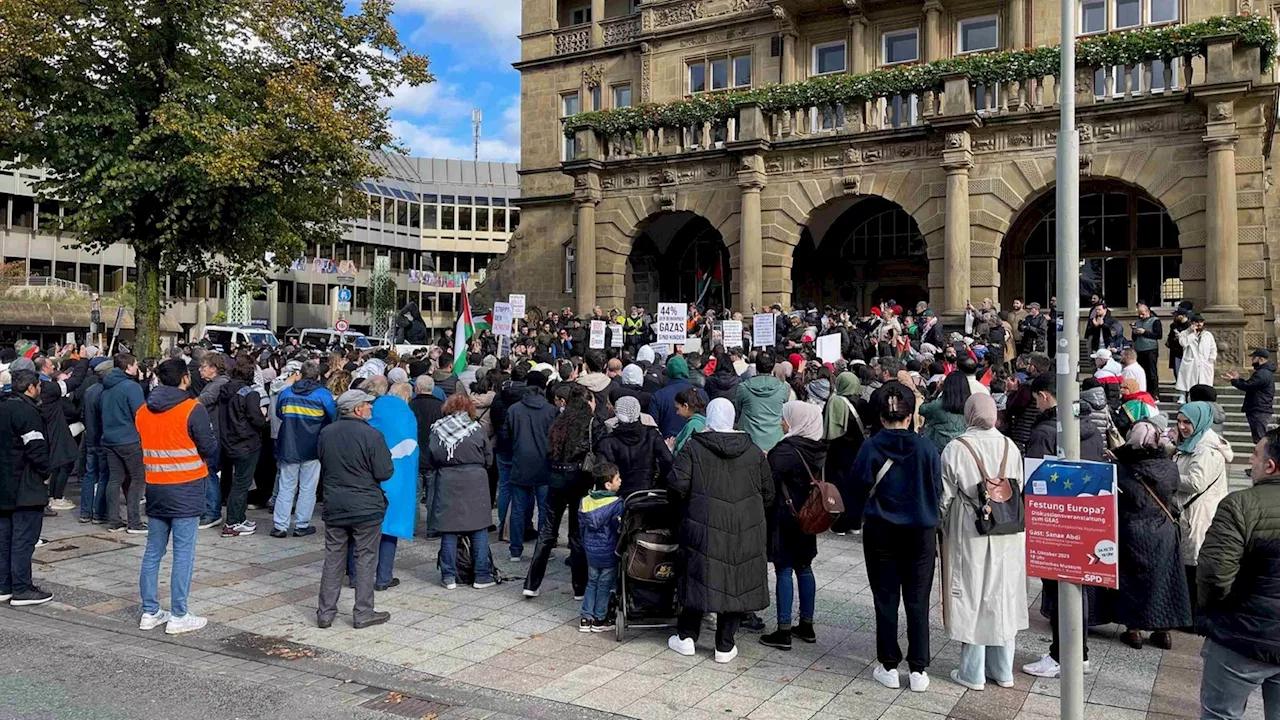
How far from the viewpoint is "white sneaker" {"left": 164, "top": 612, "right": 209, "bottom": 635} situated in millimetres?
7559

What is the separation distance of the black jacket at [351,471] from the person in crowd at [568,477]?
5.05 feet

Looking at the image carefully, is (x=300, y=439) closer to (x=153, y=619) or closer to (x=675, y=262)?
(x=153, y=619)

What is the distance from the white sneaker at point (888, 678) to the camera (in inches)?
250

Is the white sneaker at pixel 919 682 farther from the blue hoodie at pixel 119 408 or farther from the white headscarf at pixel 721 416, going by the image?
the blue hoodie at pixel 119 408

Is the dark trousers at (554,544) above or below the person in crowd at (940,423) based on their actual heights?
below

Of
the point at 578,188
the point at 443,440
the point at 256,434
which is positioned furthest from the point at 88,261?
the point at 443,440

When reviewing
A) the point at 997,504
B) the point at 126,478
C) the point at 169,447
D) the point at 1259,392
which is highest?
the point at 1259,392

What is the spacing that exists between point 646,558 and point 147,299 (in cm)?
1726

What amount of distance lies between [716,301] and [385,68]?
11.8 metres

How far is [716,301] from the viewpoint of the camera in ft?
95.6

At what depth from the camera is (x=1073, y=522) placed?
4.67 m

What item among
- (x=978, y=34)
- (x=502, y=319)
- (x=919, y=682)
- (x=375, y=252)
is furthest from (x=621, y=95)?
(x=375, y=252)

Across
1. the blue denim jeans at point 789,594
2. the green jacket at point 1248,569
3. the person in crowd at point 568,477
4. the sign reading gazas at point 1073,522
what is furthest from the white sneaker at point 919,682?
the person in crowd at point 568,477

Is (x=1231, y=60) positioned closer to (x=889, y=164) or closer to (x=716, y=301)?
(x=889, y=164)
